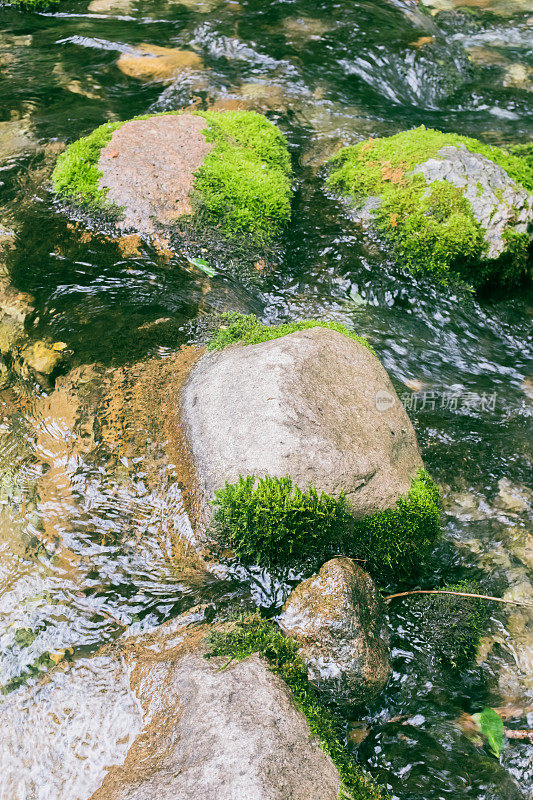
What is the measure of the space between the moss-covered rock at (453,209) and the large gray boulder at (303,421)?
1982 mm

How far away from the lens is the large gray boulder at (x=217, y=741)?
2418 mm

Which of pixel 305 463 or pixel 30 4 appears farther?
pixel 30 4

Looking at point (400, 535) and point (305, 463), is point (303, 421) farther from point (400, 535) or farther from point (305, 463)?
point (400, 535)

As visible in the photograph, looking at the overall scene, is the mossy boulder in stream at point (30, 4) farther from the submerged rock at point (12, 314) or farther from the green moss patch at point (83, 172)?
the submerged rock at point (12, 314)

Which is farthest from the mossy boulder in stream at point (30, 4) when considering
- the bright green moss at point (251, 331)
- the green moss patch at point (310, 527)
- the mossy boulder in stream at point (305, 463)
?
the green moss patch at point (310, 527)

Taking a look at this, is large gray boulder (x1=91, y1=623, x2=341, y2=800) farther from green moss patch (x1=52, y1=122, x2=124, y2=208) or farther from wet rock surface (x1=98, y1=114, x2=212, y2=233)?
green moss patch (x1=52, y1=122, x2=124, y2=208)

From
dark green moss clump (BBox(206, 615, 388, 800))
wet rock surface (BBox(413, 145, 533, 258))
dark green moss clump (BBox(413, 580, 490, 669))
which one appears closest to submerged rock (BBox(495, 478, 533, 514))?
dark green moss clump (BBox(413, 580, 490, 669))

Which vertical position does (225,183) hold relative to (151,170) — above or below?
below

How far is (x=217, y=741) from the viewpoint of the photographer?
2.54 m

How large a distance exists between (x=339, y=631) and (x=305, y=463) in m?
0.93

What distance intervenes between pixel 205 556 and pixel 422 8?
10.5 meters

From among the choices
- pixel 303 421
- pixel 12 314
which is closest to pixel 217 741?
pixel 303 421

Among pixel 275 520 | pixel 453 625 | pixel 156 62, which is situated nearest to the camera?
pixel 275 520

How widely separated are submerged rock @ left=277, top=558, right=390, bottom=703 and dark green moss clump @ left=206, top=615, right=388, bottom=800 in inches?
3.2
